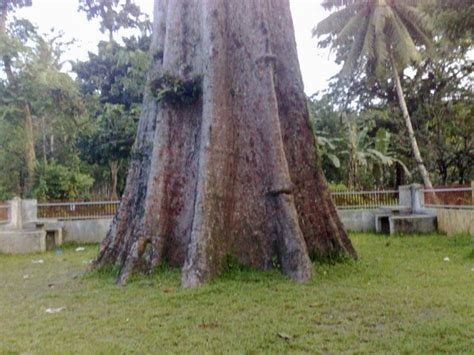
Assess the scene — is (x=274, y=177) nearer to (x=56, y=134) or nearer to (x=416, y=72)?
(x=416, y=72)

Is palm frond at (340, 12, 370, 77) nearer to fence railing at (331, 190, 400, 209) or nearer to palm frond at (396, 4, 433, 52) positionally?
palm frond at (396, 4, 433, 52)

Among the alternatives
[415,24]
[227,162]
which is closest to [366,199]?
[227,162]

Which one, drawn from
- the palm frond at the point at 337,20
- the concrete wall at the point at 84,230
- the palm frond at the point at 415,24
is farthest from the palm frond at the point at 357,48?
the concrete wall at the point at 84,230

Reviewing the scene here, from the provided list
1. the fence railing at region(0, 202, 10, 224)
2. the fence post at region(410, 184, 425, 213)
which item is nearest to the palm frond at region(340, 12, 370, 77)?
the fence post at region(410, 184, 425, 213)

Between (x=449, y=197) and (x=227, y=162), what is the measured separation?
6642 mm

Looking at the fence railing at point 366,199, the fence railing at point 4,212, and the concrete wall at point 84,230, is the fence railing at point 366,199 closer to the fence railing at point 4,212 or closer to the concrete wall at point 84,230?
the concrete wall at point 84,230

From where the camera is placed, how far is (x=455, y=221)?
993 centimetres

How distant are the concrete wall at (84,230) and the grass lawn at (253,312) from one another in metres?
5.29

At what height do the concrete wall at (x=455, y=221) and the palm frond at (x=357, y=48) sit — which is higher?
the palm frond at (x=357, y=48)

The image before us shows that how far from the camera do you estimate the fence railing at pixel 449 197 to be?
32.2 ft

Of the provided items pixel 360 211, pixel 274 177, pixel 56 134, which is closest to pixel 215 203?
pixel 274 177

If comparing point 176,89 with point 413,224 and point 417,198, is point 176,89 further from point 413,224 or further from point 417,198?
point 417,198

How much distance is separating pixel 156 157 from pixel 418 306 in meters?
3.62

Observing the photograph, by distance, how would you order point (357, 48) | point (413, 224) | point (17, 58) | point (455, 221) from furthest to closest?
point (357, 48) → point (17, 58) → point (413, 224) → point (455, 221)
